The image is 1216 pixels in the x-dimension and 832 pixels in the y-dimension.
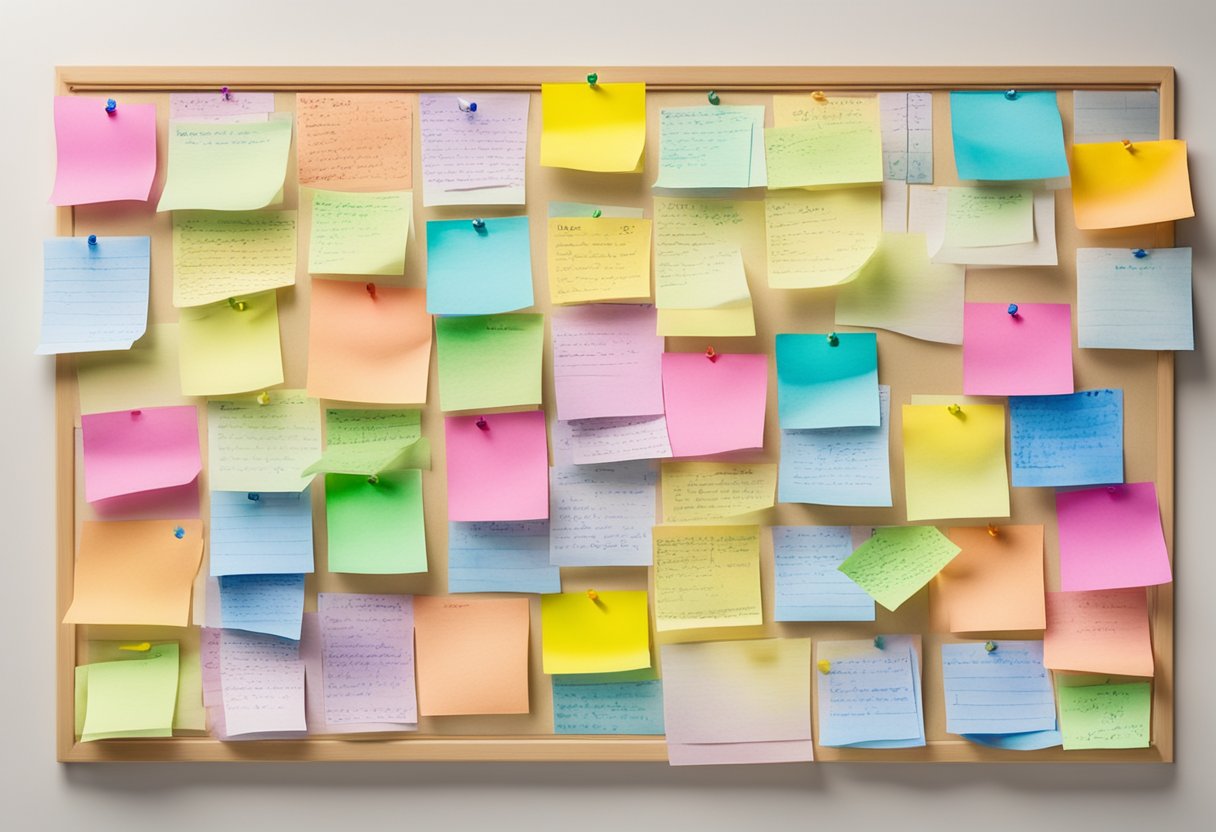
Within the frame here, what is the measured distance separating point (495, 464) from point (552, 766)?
433 mm

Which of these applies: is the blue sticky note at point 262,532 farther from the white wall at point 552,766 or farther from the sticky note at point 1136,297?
the sticky note at point 1136,297

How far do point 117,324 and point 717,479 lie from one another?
842 millimetres

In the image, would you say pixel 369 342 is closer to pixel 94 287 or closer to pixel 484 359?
pixel 484 359

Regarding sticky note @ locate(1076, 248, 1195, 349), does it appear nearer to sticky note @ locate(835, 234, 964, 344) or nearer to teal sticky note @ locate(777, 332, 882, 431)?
sticky note @ locate(835, 234, 964, 344)

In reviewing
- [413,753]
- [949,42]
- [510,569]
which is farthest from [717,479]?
[949,42]

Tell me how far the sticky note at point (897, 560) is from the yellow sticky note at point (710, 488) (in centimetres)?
15

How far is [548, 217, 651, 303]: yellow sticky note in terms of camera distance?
1.22 metres

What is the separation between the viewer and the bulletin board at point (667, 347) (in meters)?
1.22

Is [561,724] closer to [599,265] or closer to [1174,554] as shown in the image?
[599,265]

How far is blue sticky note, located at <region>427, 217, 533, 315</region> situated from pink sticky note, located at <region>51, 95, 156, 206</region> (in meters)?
0.40

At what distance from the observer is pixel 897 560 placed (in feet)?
4.02

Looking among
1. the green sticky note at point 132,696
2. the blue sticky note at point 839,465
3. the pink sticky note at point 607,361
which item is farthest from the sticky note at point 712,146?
the green sticky note at point 132,696

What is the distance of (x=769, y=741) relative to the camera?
1246 mm

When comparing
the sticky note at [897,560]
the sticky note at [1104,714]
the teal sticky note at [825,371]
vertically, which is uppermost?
the teal sticky note at [825,371]
